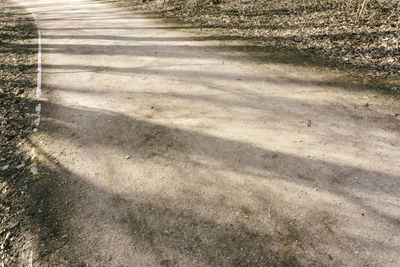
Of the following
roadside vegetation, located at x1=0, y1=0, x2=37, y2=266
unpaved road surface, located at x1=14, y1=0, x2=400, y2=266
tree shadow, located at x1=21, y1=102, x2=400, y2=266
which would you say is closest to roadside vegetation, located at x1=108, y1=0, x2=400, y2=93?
unpaved road surface, located at x1=14, y1=0, x2=400, y2=266

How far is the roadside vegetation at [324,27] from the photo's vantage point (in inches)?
330

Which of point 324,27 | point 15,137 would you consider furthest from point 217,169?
point 324,27

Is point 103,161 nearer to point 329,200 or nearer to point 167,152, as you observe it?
point 167,152

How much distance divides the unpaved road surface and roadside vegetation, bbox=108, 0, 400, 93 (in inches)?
55.2

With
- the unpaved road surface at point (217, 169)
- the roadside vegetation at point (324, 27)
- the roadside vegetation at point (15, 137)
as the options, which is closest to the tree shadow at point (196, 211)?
the unpaved road surface at point (217, 169)

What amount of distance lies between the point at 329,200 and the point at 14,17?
2462 centimetres

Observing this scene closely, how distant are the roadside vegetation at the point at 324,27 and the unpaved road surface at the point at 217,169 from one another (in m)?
1.40

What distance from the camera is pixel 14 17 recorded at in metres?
19.4

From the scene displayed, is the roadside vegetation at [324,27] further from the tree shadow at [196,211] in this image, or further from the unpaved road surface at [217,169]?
the tree shadow at [196,211]

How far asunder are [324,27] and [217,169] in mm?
9286

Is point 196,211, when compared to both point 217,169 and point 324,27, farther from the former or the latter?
point 324,27

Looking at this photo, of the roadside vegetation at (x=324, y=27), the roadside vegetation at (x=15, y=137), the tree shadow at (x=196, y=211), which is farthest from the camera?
the roadside vegetation at (x=324, y=27)

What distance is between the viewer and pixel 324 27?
1091 centimetres

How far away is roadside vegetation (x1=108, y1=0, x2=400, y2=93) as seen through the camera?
330 inches
